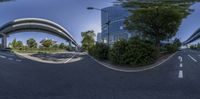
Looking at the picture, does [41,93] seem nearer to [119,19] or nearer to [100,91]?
[100,91]

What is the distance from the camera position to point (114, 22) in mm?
34250

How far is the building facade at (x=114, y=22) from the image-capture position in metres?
29.9

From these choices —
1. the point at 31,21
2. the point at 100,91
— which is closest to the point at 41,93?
the point at 100,91

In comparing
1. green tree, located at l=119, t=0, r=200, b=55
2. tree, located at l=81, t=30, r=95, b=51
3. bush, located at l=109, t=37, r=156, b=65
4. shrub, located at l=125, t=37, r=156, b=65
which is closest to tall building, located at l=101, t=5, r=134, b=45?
green tree, located at l=119, t=0, r=200, b=55

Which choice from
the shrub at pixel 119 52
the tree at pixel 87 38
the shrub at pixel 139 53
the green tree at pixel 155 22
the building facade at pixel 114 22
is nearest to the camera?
the shrub at pixel 139 53

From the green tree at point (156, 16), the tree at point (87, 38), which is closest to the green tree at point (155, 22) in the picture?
the green tree at point (156, 16)

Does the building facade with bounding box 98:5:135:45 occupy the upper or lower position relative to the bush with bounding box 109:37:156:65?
upper

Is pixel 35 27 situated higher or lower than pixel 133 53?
higher

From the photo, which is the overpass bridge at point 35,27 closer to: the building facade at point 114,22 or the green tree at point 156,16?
the building facade at point 114,22

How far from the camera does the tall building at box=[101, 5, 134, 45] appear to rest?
98.2 ft

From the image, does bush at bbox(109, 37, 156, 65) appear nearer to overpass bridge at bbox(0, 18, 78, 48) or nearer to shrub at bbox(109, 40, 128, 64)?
shrub at bbox(109, 40, 128, 64)

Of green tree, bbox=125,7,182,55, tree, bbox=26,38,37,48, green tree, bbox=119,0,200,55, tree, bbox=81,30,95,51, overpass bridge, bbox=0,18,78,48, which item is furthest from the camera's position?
tree, bbox=81,30,95,51

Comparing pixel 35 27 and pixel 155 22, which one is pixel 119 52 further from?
pixel 35 27

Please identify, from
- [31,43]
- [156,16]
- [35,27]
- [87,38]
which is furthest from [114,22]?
[87,38]
